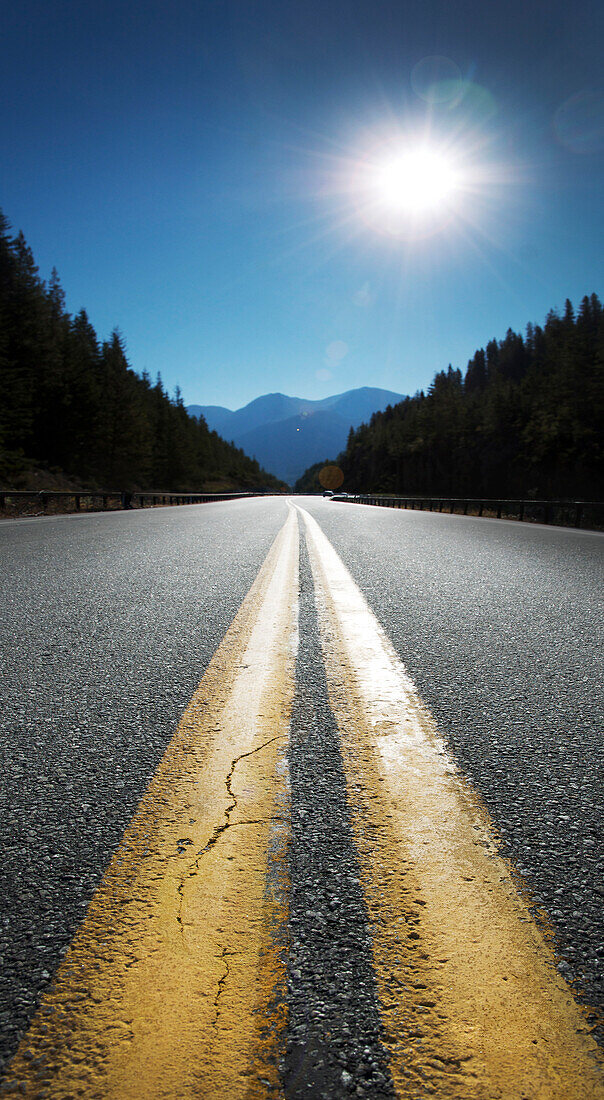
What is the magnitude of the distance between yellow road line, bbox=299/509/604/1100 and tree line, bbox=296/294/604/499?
184 feet

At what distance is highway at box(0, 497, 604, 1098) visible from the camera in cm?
89

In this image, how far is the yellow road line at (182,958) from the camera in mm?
856

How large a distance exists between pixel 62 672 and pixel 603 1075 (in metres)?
2.61

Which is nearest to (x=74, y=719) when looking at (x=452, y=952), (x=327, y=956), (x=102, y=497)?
(x=327, y=956)

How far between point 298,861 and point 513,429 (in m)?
83.3

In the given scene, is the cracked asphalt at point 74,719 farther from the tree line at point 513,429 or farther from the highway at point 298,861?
the tree line at point 513,429

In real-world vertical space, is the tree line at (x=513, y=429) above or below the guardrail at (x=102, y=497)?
above

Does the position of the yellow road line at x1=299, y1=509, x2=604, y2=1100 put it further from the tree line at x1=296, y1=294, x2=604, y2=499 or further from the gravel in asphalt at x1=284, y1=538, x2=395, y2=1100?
the tree line at x1=296, y1=294, x2=604, y2=499

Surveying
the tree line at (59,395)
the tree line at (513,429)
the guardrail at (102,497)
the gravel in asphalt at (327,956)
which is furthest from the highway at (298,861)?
the tree line at (513,429)

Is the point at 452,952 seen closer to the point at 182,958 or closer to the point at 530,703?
the point at 182,958

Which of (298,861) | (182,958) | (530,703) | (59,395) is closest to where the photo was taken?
(182,958)

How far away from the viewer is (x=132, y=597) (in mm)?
4945

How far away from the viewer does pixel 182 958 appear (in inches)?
42.3

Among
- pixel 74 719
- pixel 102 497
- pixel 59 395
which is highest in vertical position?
pixel 59 395
